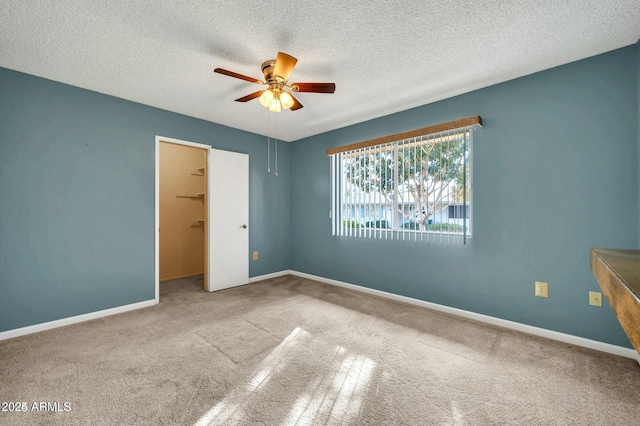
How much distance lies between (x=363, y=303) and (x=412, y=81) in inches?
100

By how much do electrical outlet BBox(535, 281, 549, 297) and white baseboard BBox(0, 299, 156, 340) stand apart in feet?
13.6

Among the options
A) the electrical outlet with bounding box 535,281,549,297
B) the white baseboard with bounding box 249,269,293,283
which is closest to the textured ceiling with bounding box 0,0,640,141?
the electrical outlet with bounding box 535,281,549,297

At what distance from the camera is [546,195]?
2445 mm

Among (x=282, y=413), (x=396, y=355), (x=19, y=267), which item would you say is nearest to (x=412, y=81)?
(x=396, y=355)

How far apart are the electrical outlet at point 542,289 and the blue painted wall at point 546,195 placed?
0.04 metres

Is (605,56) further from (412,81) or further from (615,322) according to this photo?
(615,322)

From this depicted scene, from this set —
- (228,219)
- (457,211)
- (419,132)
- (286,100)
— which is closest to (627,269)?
(457,211)

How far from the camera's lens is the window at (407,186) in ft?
9.55

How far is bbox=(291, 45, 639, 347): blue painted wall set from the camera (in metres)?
2.15

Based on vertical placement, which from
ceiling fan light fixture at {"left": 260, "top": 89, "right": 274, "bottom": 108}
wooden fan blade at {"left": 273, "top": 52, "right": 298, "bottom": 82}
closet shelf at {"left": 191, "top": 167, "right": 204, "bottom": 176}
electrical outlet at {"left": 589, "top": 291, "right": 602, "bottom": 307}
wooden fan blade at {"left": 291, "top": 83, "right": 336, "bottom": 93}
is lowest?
electrical outlet at {"left": 589, "top": 291, "right": 602, "bottom": 307}

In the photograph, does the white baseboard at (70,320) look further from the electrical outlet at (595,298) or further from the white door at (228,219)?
the electrical outlet at (595,298)

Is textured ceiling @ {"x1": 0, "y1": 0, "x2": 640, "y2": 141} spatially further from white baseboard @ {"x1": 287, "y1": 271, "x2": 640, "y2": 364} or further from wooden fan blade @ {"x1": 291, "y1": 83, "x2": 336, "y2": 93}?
white baseboard @ {"x1": 287, "y1": 271, "x2": 640, "y2": 364}

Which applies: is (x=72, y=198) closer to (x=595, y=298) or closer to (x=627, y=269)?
(x=627, y=269)

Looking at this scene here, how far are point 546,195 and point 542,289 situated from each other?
0.86 metres
